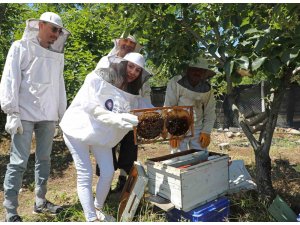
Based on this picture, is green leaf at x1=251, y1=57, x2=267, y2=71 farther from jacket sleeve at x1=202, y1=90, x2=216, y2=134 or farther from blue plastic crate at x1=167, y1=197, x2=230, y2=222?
jacket sleeve at x1=202, y1=90, x2=216, y2=134

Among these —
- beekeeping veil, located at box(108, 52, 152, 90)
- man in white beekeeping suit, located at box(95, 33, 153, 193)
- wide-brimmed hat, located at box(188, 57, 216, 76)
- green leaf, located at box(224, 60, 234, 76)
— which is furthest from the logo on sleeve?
green leaf, located at box(224, 60, 234, 76)

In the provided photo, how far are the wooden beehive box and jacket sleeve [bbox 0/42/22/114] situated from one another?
1179 millimetres

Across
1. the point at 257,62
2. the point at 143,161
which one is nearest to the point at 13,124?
the point at 257,62

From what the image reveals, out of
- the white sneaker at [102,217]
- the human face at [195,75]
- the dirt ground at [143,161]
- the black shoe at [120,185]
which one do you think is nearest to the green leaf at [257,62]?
the human face at [195,75]

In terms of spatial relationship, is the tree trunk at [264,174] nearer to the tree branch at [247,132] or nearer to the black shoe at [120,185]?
the tree branch at [247,132]

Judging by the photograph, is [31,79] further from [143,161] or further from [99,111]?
[143,161]

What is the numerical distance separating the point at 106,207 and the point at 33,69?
1381 millimetres

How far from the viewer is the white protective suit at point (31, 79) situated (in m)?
2.65

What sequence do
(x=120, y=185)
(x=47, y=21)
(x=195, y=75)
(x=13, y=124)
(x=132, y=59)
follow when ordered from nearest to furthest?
(x=132, y=59)
(x=13, y=124)
(x=47, y=21)
(x=195, y=75)
(x=120, y=185)

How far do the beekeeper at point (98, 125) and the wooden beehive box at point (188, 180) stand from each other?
38 cm

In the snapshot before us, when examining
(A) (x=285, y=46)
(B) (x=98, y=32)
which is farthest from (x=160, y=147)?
(A) (x=285, y=46)

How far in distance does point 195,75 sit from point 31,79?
1.49 metres

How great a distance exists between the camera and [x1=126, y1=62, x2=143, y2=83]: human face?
2.58 m

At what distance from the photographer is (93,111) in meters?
2.49
